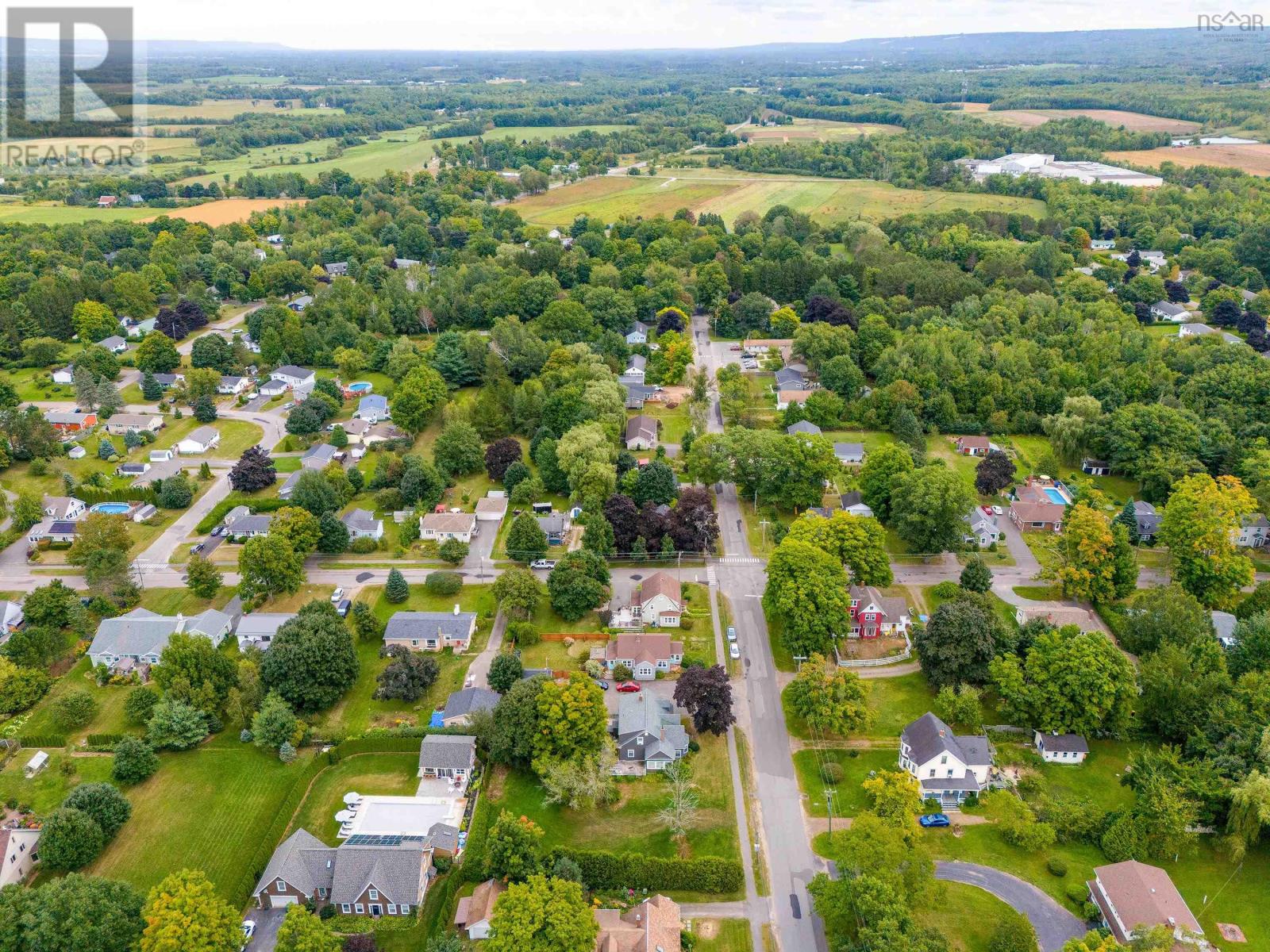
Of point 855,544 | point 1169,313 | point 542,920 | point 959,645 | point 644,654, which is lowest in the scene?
point 542,920

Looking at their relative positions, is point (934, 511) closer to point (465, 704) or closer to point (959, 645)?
point (959, 645)

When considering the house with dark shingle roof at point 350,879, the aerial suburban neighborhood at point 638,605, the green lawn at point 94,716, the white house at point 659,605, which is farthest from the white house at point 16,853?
the white house at point 659,605

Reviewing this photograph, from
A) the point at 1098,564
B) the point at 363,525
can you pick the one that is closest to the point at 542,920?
the point at 363,525

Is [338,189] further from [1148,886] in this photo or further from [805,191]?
[1148,886]

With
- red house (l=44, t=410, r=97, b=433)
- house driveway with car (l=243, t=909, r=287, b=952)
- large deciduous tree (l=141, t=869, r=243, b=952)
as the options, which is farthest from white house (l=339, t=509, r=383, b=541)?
red house (l=44, t=410, r=97, b=433)

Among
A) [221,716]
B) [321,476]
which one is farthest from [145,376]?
[221,716]

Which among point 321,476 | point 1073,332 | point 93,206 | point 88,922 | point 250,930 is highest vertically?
point 93,206
